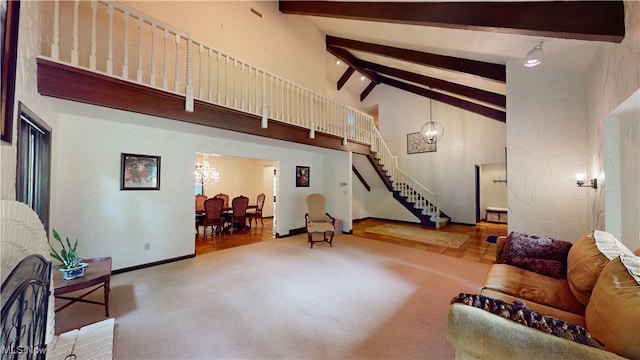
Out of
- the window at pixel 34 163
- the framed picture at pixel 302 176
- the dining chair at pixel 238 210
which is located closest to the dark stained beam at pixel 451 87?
the framed picture at pixel 302 176

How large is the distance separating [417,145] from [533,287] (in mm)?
6814

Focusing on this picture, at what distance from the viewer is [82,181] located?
3.33 meters

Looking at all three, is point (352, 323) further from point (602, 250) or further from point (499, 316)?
point (602, 250)

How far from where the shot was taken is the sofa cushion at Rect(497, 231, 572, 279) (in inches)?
91.4

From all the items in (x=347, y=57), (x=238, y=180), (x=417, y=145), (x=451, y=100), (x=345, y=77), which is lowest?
(x=238, y=180)

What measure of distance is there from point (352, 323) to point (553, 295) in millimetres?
1705

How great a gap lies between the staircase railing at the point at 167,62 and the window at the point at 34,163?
0.74 m

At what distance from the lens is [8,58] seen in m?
1.51

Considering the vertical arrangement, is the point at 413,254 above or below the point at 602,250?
below

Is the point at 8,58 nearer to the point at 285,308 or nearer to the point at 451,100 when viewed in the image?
the point at 285,308

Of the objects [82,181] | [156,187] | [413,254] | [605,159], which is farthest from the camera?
[413,254]

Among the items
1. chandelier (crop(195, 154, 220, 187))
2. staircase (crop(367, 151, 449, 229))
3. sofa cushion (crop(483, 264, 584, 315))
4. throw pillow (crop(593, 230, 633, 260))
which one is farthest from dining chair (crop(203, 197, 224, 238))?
throw pillow (crop(593, 230, 633, 260))

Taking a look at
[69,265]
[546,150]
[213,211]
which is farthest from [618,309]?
[213,211]

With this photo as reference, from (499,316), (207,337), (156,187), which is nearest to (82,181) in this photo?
(156,187)
